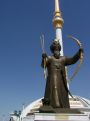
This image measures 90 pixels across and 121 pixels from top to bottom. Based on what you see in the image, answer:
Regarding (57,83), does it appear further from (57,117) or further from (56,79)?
(57,117)

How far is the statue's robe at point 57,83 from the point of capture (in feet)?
32.8

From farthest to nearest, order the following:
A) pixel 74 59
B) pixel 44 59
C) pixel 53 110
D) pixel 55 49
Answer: pixel 55 49, pixel 74 59, pixel 44 59, pixel 53 110

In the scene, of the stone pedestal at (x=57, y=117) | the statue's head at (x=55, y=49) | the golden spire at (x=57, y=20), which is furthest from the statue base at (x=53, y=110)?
the golden spire at (x=57, y=20)

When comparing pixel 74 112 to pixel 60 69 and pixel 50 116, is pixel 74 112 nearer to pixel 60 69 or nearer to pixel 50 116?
pixel 50 116

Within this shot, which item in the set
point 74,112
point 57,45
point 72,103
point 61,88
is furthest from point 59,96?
point 72,103

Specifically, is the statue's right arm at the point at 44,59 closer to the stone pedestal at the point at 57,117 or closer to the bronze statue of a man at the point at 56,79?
the bronze statue of a man at the point at 56,79

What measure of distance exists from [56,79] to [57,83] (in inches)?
5.5

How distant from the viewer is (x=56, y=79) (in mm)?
10312

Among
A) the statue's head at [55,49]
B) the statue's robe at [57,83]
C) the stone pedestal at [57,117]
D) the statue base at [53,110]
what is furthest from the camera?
the statue's head at [55,49]

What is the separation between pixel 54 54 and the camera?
10.7 m

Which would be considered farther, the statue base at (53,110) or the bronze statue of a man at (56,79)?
the bronze statue of a man at (56,79)

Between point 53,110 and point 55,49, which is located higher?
point 55,49

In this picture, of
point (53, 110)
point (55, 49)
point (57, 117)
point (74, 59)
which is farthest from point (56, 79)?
point (57, 117)

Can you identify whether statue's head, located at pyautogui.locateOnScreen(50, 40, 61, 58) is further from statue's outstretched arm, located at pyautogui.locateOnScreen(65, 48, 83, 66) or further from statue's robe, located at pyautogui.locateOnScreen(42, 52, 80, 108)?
Result: statue's outstretched arm, located at pyautogui.locateOnScreen(65, 48, 83, 66)
